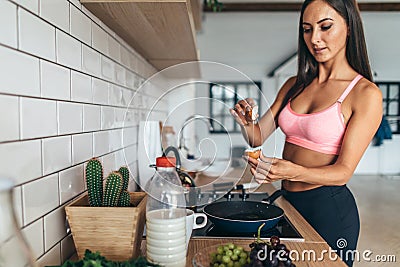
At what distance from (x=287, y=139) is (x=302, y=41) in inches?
16.0

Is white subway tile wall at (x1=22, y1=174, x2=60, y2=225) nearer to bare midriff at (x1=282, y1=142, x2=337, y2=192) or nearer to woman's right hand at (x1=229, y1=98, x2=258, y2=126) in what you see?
woman's right hand at (x1=229, y1=98, x2=258, y2=126)

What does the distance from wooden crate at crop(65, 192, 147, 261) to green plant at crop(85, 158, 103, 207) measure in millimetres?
79

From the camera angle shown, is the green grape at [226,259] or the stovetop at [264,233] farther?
the stovetop at [264,233]

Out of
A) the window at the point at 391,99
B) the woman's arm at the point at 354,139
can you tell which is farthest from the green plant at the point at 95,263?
the window at the point at 391,99

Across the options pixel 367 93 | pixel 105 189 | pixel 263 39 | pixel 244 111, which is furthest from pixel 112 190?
pixel 263 39

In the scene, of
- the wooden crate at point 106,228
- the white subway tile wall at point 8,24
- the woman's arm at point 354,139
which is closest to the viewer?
the white subway tile wall at point 8,24

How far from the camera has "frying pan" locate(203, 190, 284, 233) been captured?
101 centimetres

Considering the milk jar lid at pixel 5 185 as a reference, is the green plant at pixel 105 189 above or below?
below

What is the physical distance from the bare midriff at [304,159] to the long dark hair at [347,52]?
25 cm

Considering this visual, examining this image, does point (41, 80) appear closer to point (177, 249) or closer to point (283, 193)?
point (177, 249)

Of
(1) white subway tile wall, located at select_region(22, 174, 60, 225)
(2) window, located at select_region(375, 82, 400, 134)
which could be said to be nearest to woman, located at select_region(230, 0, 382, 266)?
(1) white subway tile wall, located at select_region(22, 174, 60, 225)

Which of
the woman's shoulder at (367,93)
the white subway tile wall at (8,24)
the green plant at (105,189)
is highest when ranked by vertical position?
the white subway tile wall at (8,24)

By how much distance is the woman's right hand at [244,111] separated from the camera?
49.3 inches

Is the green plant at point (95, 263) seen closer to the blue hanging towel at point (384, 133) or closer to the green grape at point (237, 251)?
the green grape at point (237, 251)
